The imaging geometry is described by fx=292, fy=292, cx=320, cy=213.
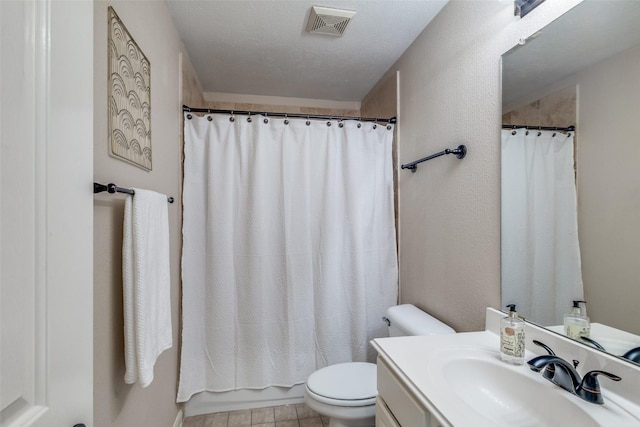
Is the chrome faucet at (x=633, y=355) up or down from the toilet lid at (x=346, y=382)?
up

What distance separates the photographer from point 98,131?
0.87m

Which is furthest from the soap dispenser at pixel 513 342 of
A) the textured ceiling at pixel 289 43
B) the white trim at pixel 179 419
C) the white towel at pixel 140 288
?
the white trim at pixel 179 419

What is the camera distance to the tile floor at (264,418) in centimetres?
182

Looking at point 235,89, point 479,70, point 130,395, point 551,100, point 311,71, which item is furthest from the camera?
point 235,89

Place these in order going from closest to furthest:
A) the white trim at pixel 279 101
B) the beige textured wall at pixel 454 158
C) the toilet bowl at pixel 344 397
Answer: the beige textured wall at pixel 454 158 < the toilet bowl at pixel 344 397 < the white trim at pixel 279 101

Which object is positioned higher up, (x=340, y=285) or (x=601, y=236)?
(x=601, y=236)

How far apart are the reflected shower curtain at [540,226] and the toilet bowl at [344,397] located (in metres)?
0.80

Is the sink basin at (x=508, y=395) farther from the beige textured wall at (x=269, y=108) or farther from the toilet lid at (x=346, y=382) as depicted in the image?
the beige textured wall at (x=269, y=108)

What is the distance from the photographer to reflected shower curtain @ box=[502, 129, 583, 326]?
928mm

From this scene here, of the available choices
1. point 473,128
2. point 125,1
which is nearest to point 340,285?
point 473,128

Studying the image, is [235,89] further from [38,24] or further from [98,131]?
[38,24]

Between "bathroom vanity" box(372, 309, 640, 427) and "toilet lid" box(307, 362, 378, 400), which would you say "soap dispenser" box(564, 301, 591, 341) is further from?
"toilet lid" box(307, 362, 378, 400)

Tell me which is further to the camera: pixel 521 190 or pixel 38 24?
pixel 521 190

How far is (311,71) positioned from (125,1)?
1.34 meters
